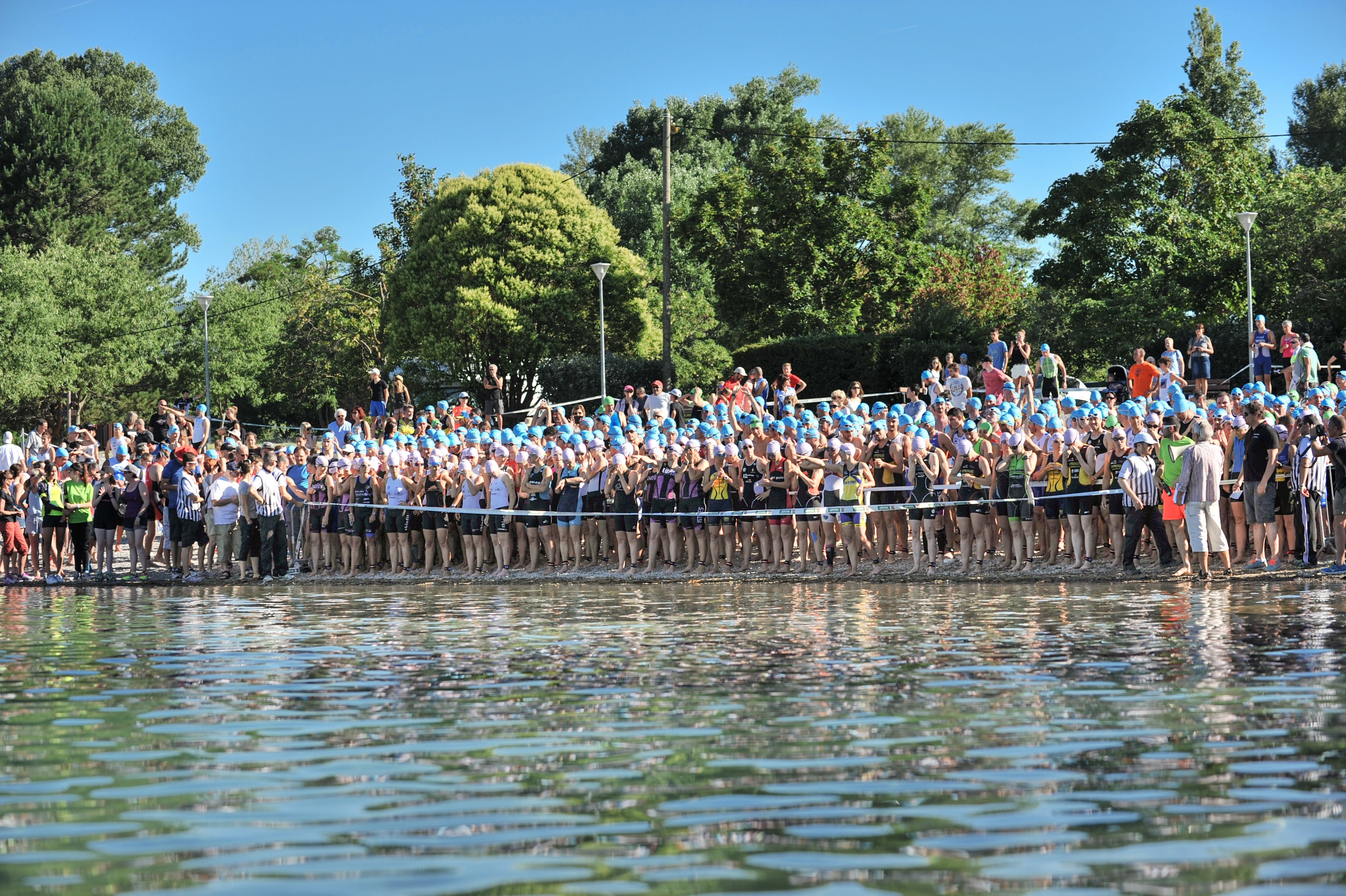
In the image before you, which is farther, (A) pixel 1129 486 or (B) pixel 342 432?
(B) pixel 342 432

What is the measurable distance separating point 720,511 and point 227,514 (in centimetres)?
763

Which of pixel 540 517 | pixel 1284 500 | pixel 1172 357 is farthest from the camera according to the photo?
pixel 1172 357

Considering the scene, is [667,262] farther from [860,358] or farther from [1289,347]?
[1289,347]

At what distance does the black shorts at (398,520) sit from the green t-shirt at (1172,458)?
10.6m

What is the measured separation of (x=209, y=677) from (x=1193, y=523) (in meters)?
10.6

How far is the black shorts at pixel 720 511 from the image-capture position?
66.1 feet

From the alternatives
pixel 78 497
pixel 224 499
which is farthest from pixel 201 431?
pixel 224 499

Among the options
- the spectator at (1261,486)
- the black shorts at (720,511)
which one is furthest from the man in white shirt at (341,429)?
the spectator at (1261,486)

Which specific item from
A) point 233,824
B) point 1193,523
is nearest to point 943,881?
point 233,824

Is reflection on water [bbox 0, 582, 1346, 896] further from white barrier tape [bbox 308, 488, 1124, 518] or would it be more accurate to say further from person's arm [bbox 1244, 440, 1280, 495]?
white barrier tape [bbox 308, 488, 1124, 518]

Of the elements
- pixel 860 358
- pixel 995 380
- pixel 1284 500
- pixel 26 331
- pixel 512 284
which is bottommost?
pixel 1284 500

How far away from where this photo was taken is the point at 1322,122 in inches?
2805

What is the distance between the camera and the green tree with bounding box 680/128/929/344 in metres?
44.9

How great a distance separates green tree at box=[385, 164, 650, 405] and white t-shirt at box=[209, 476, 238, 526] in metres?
22.4
